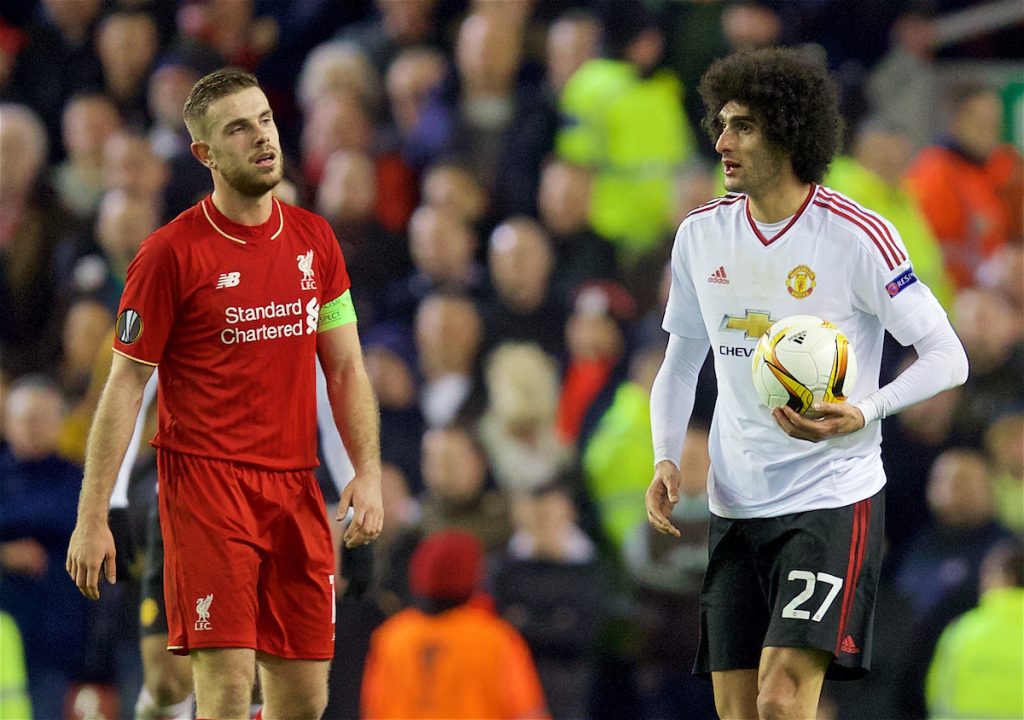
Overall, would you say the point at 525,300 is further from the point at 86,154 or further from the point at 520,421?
the point at 86,154

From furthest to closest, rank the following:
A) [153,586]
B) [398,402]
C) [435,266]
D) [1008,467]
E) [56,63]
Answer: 1. [56,63]
2. [435,266]
3. [398,402]
4. [1008,467]
5. [153,586]

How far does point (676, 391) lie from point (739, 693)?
94 centimetres

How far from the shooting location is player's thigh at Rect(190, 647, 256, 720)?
460 centimetres

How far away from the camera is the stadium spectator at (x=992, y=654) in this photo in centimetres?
734

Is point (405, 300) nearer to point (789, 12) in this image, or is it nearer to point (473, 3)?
point (473, 3)

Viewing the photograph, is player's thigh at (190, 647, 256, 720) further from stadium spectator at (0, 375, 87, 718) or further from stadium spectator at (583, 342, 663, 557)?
stadium spectator at (583, 342, 663, 557)

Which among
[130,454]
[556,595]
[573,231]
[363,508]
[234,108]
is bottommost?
[556,595]

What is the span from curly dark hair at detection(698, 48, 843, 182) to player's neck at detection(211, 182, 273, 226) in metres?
1.40

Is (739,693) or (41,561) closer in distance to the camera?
(739,693)

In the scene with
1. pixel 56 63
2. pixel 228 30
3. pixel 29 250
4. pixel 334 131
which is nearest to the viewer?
pixel 29 250

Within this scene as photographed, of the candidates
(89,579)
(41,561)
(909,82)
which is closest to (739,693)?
(89,579)

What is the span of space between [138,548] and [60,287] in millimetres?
2674

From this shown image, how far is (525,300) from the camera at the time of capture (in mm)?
8523

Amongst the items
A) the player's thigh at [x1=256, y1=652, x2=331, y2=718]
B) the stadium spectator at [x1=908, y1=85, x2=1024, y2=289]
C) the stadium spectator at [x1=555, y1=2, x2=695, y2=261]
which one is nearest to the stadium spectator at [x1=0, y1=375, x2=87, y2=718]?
the stadium spectator at [x1=555, y1=2, x2=695, y2=261]
